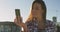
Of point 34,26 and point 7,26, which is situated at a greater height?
point 34,26

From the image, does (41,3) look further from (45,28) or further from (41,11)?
(45,28)

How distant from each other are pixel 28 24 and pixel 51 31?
28 cm

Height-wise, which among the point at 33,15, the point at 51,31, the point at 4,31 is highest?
the point at 33,15

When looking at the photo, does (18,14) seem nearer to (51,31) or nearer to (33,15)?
(33,15)

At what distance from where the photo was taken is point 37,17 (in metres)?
2.94

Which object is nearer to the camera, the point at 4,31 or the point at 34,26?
the point at 34,26

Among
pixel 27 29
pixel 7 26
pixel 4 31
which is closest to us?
pixel 27 29

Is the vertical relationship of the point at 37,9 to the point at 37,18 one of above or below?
above

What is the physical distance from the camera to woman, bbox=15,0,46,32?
2.91m

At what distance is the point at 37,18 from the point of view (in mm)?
2938

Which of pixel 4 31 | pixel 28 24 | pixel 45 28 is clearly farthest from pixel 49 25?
pixel 4 31

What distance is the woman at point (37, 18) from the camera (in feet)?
9.53

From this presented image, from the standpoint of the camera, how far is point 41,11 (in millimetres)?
2957

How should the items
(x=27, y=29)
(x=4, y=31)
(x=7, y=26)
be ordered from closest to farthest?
(x=27, y=29)
(x=4, y=31)
(x=7, y=26)
